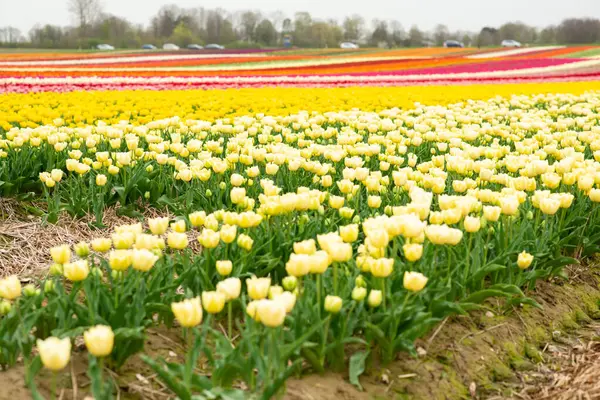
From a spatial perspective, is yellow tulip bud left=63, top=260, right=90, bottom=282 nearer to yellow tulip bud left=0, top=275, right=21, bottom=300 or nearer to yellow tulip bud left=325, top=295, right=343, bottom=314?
yellow tulip bud left=0, top=275, right=21, bottom=300

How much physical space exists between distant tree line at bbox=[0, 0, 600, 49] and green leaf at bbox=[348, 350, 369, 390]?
52.2 meters

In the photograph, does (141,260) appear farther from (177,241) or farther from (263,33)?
(263,33)

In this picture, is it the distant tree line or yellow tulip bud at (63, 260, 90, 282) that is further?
the distant tree line

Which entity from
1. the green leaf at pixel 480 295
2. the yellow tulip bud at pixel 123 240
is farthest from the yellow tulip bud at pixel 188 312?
the green leaf at pixel 480 295

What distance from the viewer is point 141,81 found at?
1595 cm

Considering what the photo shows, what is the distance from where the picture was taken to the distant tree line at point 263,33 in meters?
56.2

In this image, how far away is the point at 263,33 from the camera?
2429 inches

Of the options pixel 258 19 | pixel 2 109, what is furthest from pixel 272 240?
pixel 258 19

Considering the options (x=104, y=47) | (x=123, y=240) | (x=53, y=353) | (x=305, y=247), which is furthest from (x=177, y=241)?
(x=104, y=47)

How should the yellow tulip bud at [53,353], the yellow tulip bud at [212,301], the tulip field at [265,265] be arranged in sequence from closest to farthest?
the yellow tulip bud at [53,353]
the yellow tulip bud at [212,301]
the tulip field at [265,265]

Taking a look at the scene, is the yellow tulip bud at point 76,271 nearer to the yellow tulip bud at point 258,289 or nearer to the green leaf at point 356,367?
the yellow tulip bud at point 258,289

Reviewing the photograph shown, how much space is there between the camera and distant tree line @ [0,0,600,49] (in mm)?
56188

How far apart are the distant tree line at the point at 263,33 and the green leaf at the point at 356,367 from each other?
52.2 metres

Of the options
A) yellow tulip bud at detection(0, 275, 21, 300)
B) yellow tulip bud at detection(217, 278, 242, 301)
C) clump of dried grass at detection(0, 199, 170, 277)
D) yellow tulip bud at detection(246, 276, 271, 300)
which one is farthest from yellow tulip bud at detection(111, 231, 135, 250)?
clump of dried grass at detection(0, 199, 170, 277)
